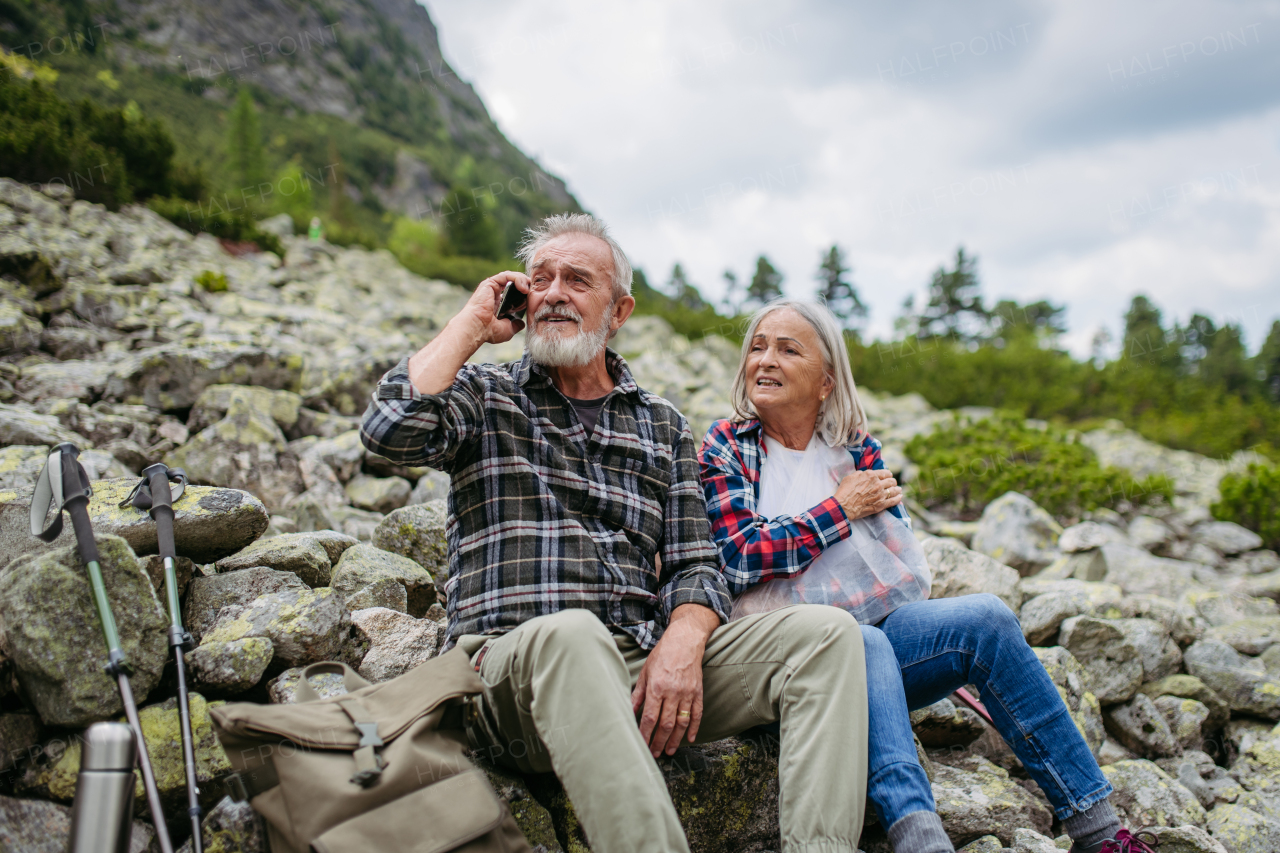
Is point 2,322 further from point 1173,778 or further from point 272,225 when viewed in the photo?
point 272,225

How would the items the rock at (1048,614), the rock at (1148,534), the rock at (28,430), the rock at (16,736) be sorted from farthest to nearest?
the rock at (1148,534) < the rock at (28,430) < the rock at (1048,614) < the rock at (16,736)

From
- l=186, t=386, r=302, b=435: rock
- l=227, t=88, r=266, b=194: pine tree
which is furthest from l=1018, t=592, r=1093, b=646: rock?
l=227, t=88, r=266, b=194: pine tree

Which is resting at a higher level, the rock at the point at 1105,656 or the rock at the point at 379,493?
the rock at the point at 379,493

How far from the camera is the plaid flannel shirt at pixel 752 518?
9.10ft

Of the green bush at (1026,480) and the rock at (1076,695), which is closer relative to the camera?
the rock at (1076,695)

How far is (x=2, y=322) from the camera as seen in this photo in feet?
22.1

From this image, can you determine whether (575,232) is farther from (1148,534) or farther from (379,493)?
(1148,534)

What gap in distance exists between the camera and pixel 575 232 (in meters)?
3.17

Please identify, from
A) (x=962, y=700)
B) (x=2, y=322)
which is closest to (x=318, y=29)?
(x=2, y=322)

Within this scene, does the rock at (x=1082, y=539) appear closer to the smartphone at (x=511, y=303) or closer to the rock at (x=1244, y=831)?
the rock at (x=1244, y=831)

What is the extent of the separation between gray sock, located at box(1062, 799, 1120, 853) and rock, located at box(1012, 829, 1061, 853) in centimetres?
14

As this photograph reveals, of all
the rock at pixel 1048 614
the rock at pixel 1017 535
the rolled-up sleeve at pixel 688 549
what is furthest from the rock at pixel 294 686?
the rock at pixel 1017 535

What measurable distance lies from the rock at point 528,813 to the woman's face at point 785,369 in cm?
185

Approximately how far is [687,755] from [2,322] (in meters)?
7.94
